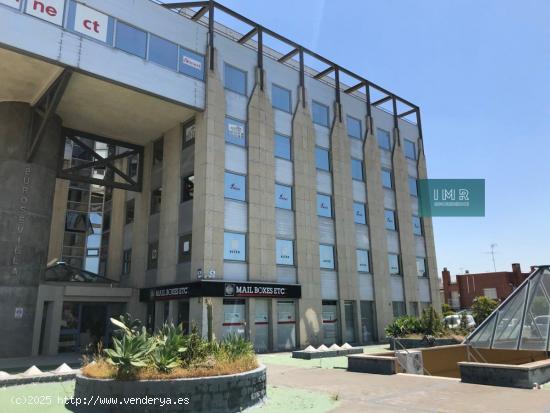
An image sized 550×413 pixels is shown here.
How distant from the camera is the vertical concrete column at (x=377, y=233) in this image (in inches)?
1371

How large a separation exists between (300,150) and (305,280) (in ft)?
31.4

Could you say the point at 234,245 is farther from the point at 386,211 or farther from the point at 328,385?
the point at 386,211

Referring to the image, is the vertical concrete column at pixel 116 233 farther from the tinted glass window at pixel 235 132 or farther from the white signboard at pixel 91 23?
the white signboard at pixel 91 23

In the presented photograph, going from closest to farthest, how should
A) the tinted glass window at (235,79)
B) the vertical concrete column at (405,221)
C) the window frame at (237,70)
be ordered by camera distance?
1. the window frame at (237,70)
2. the tinted glass window at (235,79)
3. the vertical concrete column at (405,221)

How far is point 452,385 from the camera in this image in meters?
13.0

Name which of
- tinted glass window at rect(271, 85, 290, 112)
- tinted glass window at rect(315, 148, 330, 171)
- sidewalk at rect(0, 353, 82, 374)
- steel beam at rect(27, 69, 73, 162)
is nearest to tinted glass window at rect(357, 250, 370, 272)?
tinted glass window at rect(315, 148, 330, 171)

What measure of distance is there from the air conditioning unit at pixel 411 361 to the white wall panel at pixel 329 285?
12876 millimetres

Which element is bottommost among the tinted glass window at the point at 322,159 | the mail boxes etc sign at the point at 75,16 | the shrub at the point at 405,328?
the shrub at the point at 405,328

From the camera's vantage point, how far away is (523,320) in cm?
1659

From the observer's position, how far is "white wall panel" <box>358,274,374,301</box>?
33.8 metres

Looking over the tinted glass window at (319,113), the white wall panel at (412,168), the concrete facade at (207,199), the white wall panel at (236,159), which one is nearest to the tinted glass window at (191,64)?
the concrete facade at (207,199)

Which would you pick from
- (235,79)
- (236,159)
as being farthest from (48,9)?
(236,159)

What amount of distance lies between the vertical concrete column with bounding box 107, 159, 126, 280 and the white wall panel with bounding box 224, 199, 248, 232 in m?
11.6

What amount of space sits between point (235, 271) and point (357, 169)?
1606 cm
